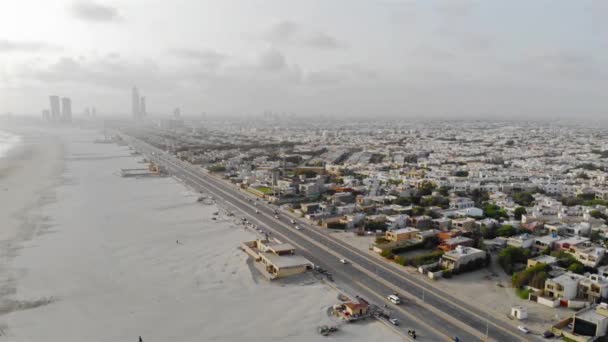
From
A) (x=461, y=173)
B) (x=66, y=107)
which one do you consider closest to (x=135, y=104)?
(x=66, y=107)

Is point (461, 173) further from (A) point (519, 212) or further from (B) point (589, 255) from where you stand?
(B) point (589, 255)

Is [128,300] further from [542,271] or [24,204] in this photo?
[24,204]

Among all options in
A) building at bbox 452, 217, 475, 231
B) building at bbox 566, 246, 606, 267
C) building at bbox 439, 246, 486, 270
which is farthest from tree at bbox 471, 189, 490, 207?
building at bbox 439, 246, 486, 270

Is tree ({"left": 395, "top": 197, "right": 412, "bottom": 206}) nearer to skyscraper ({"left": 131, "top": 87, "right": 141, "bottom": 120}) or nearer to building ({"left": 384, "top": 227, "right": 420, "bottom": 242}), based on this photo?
building ({"left": 384, "top": 227, "right": 420, "bottom": 242})

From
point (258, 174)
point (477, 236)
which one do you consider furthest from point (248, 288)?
point (258, 174)

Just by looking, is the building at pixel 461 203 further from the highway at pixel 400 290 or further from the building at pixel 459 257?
the highway at pixel 400 290

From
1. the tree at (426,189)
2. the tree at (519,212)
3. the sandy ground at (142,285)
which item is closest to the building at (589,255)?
the tree at (519,212)
